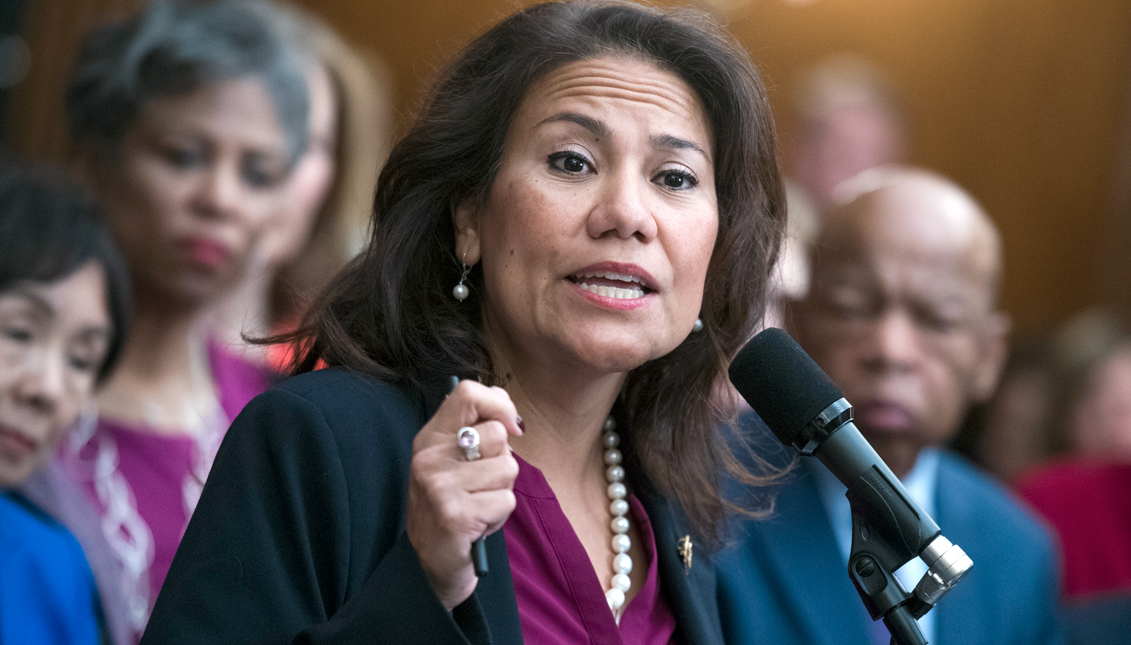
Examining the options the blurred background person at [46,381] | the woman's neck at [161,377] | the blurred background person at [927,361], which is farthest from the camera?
the woman's neck at [161,377]

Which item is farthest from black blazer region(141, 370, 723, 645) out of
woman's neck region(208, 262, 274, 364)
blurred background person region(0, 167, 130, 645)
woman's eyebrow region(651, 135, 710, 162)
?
woman's neck region(208, 262, 274, 364)

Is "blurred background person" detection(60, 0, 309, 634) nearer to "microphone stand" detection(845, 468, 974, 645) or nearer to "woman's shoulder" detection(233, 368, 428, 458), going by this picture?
"woman's shoulder" detection(233, 368, 428, 458)

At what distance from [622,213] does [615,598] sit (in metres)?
0.61

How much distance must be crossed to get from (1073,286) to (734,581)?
3.91 meters

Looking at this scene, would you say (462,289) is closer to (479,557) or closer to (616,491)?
(616,491)

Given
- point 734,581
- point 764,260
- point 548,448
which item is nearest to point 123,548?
point 548,448

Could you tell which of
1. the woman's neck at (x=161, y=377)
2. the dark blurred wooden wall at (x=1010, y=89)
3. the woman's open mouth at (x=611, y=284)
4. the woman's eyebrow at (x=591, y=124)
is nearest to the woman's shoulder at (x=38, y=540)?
the woman's neck at (x=161, y=377)

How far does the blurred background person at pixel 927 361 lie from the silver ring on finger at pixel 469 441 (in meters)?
1.20

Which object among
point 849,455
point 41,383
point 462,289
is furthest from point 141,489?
point 849,455

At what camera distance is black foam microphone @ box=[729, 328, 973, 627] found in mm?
1464

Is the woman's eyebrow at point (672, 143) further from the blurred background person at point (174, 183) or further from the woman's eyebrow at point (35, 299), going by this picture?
the blurred background person at point (174, 183)

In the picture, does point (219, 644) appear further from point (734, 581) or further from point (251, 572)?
point (734, 581)

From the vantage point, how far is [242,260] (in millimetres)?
3023

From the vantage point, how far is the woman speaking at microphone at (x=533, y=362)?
4.88 ft
